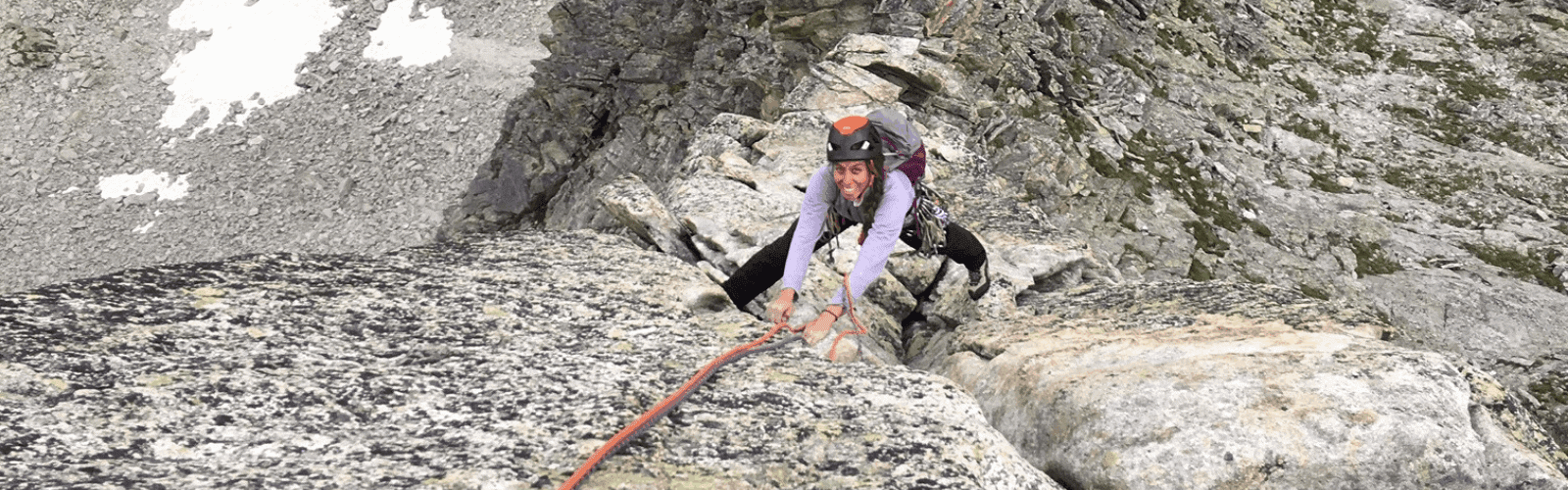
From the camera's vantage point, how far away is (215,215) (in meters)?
45.0

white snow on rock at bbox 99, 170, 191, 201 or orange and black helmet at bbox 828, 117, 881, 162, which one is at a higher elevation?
orange and black helmet at bbox 828, 117, 881, 162

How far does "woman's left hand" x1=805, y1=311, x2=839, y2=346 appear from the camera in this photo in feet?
26.0

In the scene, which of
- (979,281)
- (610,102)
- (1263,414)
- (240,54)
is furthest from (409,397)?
(240,54)

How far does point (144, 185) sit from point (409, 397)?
50875 mm

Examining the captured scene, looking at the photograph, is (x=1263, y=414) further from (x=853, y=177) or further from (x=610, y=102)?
(x=610, y=102)

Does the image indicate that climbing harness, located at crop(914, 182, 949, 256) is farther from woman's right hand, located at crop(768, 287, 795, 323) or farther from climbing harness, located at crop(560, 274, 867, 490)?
woman's right hand, located at crop(768, 287, 795, 323)

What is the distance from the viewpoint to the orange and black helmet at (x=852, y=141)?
7914 millimetres

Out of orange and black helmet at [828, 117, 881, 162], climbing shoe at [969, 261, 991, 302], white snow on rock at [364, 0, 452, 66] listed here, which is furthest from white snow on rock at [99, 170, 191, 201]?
orange and black helmet at [828, 117, 881, 162]

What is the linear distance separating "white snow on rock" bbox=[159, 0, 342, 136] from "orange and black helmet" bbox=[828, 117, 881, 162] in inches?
1989

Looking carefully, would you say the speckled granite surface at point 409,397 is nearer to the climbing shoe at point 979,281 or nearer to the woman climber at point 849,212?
the woman climber at point 849,212

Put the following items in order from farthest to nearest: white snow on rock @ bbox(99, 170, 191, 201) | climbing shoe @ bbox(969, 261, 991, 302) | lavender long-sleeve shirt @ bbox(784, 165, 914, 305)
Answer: white snow on rock @ bbox(99, 170, 191, 201) < climbing shoe @ bbox(969, 261, 991, 302) < lavender long-sleeve shirt @ bbox(784, 165, 914, 305)

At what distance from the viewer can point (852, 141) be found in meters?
7.93

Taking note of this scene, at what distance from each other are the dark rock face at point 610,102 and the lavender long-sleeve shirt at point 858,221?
20.3 m

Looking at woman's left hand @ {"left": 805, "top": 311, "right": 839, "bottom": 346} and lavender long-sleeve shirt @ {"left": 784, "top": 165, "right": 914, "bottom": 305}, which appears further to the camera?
lavender long-sleeve shirt @ {"left": 784, "top": 165, "right": 914, "bottom": 305}
